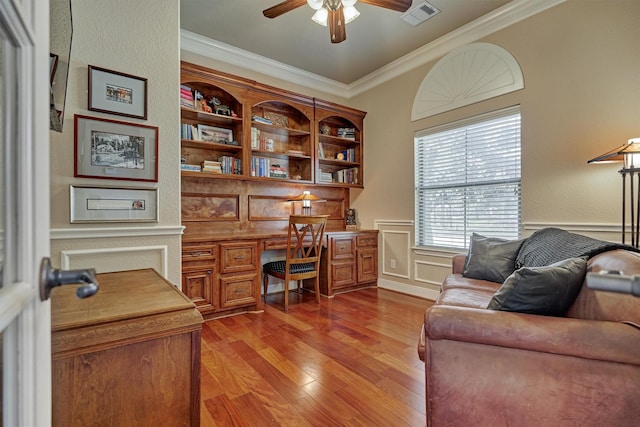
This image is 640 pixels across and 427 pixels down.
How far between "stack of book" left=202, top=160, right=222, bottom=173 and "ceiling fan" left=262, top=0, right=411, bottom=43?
153 centimetres

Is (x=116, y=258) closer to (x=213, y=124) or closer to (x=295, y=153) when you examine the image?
(x=213, y=124)

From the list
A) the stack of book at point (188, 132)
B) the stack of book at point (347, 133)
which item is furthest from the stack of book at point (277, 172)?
the stack of book at point (347, 133)

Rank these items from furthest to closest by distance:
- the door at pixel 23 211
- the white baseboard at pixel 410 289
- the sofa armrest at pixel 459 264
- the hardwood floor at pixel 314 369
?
the white baseboard at pixel 410 289 → the sofa armrest at pixel 459 264 → the hardwood floor at pixel 314 369 → the door at pixel 23 211

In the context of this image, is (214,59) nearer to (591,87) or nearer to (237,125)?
(237,125)

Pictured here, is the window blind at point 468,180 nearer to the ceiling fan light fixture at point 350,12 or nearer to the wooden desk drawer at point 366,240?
the wooden desk drawer at point 366,240

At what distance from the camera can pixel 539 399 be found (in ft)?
3.44

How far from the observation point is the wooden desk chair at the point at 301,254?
3.07 metres

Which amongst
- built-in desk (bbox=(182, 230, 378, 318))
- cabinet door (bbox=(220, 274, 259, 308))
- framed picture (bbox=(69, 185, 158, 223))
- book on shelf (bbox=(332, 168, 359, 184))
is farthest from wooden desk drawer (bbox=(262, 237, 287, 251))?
book on shelf (bbox=(332, 168, 359, 184))

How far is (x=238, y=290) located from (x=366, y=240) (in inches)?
69.6

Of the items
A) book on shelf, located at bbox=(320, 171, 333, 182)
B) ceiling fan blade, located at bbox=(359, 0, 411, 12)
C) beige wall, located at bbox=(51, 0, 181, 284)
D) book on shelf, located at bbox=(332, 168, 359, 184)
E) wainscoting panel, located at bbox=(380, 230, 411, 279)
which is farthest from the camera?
book on shelf, located at bbox=(332, 168, 359, 184)

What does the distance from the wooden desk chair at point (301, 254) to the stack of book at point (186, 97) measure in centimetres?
152

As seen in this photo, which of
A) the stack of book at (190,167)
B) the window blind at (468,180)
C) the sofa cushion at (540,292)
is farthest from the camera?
the stack of book at (190,167)

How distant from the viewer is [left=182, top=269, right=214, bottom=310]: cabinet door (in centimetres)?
266

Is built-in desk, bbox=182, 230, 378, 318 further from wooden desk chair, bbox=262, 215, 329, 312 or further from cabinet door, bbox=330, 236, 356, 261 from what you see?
wooden desk chair, bbox=262, 215, 329, 312
